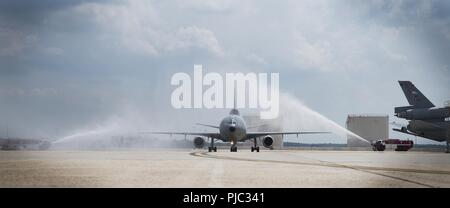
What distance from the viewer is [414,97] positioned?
104 metres

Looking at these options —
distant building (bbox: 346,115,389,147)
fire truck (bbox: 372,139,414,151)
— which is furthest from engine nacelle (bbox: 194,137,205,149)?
distant building (bbox: 346,115,389,147)

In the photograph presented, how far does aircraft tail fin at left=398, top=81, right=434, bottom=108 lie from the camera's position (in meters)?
103

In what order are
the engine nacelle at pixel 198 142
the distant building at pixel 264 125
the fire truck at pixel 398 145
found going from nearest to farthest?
the engine nacelle at pixel 198 142 → the fire truck at pixel 398 145 → the distant building at pixel 264 125

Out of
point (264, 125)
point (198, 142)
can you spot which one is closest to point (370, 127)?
Answer: point (264, 125)

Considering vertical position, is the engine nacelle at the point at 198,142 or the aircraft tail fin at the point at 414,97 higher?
the aircraft tail fin at the point at 414,97

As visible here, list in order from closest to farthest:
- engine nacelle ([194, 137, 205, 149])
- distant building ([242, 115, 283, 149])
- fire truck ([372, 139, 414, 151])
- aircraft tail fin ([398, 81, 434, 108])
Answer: engine nacelle ([194, 137, 205, 149]) < aircraft tail fin ([398, 81, 434, 108]) < fire truck ([372, 139, 414, 151]) < distant building ([242, 115, 283, 149])

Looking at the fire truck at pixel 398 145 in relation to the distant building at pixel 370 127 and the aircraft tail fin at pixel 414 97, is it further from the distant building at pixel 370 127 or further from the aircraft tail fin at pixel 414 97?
the distant building at pixel 370 127

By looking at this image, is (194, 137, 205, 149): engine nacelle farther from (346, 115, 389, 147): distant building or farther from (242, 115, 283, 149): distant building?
(346, 115, 389, 147): distant building

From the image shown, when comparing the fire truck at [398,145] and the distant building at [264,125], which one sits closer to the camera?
the fire truck at [398,145]

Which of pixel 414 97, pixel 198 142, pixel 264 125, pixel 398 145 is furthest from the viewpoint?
pixel 264 125

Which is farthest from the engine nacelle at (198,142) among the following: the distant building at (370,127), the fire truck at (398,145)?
the distant building at (370,127)

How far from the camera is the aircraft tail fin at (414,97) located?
103 metres

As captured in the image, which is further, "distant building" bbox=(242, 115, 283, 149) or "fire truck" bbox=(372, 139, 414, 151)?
"distant building" bbox=(242, 115, 283, 149)

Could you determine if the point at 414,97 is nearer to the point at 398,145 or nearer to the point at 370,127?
the point at 398,145
